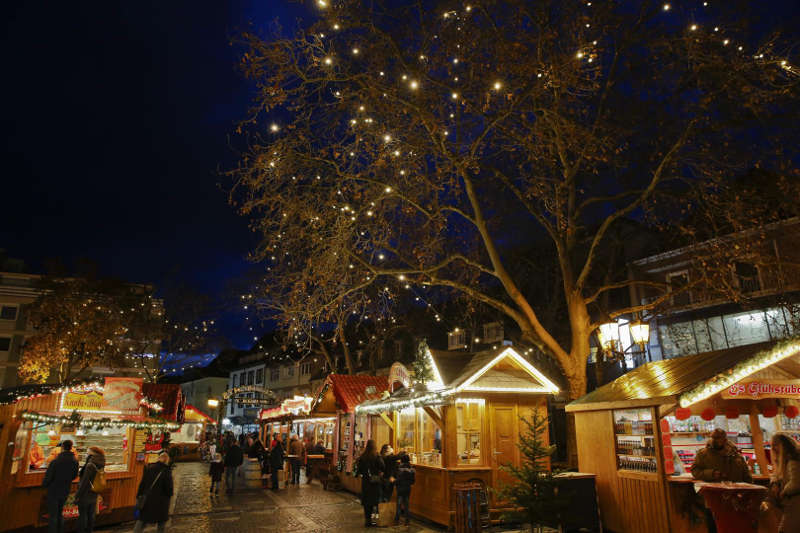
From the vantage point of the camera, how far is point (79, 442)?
503 inches

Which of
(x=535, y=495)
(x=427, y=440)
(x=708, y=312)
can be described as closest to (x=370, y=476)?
(x=427, y=440)

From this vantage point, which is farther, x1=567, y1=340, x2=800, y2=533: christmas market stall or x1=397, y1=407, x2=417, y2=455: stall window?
x1=397, y1=407, x2=417, y2=455: stall window

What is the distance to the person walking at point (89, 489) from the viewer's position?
942 centimetres

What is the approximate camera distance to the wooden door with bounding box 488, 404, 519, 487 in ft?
39.9

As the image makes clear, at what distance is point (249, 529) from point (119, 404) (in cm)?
450

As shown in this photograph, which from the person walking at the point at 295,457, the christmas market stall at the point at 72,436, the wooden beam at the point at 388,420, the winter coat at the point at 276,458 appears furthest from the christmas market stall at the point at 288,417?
the christmas market stall at the point at 72,436

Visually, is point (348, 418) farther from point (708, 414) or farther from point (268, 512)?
point (708, 414)

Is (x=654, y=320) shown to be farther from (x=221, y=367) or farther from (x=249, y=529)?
(x=221, y=367)

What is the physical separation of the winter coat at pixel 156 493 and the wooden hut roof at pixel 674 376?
795 cm

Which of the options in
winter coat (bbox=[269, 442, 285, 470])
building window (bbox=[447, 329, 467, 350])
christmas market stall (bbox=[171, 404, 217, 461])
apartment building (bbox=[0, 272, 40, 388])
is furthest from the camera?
apartment building (bbox=[0, 272, 40, 388])

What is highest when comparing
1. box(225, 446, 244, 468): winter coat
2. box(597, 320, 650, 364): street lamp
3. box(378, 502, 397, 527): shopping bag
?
box(597, 320, 650, 364): street lamp

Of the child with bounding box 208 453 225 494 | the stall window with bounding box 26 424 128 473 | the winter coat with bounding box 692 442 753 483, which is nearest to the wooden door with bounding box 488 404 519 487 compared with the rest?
the winter coat with bounding box 692 442 753 483

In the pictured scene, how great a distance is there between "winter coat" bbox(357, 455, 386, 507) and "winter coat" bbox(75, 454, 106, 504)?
5.39 metres

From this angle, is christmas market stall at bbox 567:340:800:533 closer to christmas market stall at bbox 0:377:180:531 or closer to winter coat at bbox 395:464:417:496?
winter coat at bbox 395:464:417:496
